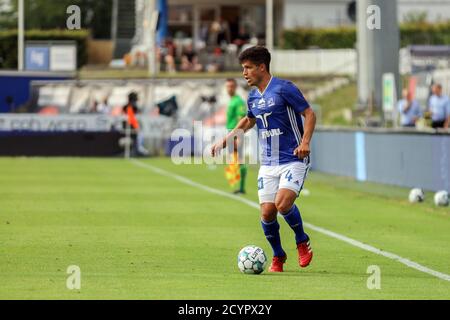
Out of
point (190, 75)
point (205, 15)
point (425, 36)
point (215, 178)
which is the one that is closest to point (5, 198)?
point (215, 178)

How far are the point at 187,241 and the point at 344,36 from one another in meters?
50.6

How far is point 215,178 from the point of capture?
33.3m

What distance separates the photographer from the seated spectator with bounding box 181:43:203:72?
65250 mm

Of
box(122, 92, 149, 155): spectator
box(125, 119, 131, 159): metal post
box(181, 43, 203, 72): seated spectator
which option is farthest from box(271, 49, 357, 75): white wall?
box(125, 119, 131, 159): metal post

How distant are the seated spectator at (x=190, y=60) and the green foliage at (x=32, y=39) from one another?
6044 millimetres

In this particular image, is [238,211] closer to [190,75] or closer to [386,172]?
[386,172]

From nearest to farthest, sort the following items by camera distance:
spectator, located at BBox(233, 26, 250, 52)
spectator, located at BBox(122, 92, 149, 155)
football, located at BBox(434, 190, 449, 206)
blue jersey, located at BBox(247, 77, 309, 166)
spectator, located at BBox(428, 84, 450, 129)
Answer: blue jersey, located at BBox(247, 77, 309, 166) < football, located at BBox(434, 190, 449, 206) < spectator, located at BBox(428, 84, 450, 129) < spectator, located at BBox(122, 92, 149, 155) < spectator, located at BBox(233, 26, 250, 52)

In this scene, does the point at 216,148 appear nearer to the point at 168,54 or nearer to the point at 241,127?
→ the point at 241,127

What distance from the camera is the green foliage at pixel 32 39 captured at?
7025 centimetres

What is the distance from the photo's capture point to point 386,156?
30250mm

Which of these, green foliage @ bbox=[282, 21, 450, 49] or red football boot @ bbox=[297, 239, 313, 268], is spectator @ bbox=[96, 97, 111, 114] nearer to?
green foliage @ bbox=[282, 21, 450, 49]

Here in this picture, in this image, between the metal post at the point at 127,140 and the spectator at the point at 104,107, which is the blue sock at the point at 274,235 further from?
the spectator at the point at 104,107

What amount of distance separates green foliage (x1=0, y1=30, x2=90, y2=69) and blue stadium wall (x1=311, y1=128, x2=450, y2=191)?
34.8 m

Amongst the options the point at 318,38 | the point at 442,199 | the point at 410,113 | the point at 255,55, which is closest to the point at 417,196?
the point at 442,199
